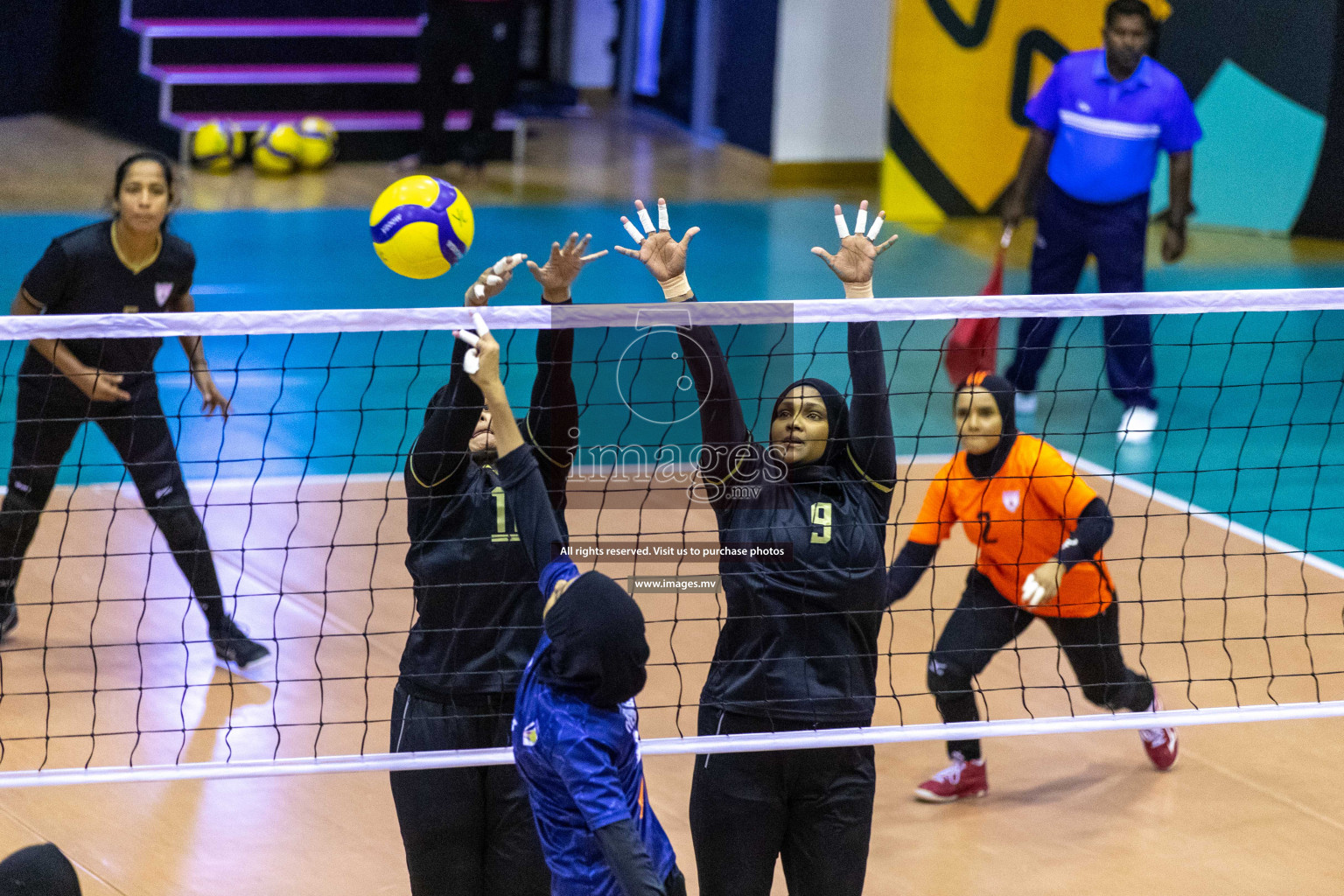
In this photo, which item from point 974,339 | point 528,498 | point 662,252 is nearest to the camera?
point 528,498

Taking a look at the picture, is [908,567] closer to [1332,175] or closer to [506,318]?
[506,318]

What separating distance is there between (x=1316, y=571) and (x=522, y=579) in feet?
14.0

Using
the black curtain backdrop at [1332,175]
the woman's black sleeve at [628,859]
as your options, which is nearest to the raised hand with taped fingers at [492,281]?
the woman's black sleeve at [628,859]

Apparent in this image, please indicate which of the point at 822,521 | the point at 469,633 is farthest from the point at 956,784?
the point at 469,633

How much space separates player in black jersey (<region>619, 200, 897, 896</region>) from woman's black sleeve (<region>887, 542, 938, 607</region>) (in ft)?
3.43

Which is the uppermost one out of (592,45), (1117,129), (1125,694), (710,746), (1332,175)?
(592,45)

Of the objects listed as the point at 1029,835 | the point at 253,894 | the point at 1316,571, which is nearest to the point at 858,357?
the point at 1029,835

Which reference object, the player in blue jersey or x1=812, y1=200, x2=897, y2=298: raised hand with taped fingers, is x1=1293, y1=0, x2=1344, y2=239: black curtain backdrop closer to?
x1=812, y1=200, x2=897, y2=298: raised hand with taped fingers

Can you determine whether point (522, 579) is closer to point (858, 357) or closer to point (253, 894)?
point (858, 357)

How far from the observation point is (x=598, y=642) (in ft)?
8.86

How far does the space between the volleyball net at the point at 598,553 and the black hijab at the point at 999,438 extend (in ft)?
0.73

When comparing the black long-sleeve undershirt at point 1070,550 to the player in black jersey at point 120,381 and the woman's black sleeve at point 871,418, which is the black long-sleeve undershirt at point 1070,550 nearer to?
the woman's black sleeve at point 871,418

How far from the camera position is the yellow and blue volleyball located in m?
4.20

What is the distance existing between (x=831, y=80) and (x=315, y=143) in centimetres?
494
